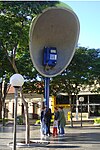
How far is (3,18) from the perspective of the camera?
15945 mm

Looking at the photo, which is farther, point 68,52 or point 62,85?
point 62,85

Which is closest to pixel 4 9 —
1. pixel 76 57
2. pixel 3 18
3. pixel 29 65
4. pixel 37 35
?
pixel 3 18

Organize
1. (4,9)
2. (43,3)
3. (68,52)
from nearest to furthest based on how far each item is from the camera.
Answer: (43,3) < (4,9) < (68,52)

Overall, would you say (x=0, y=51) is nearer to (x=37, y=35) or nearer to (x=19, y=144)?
(x=19, y=144)

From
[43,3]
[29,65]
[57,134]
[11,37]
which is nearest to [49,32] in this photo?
[29,65]

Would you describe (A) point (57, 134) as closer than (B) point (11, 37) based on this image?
No

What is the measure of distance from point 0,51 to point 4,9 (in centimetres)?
315

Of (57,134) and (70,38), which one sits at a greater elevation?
(70,38)

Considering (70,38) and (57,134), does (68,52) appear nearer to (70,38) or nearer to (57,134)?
(70,38)

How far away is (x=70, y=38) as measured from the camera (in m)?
25.9

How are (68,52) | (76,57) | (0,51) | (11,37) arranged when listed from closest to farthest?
(11,37), (0,51), (68,52), (76,57)

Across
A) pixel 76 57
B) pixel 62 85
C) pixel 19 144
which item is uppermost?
pixel 76 57

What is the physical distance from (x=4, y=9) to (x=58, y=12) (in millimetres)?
9319

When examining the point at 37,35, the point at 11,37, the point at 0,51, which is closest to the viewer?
the point at 11,37
